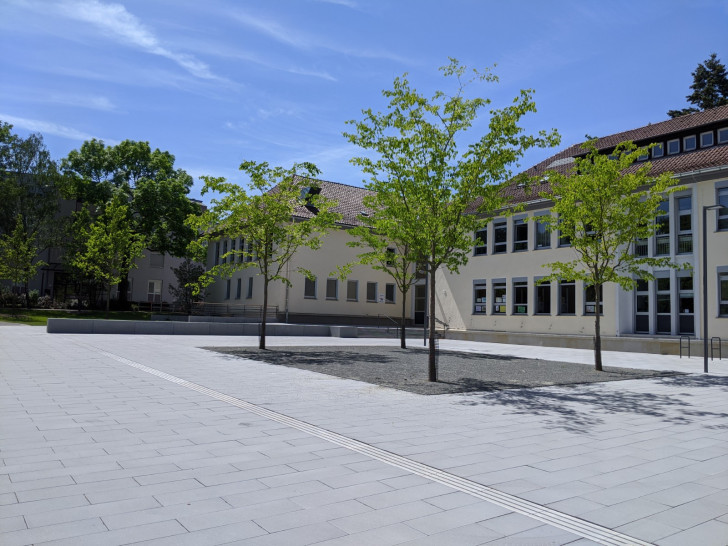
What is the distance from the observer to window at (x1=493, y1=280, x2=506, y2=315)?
107 feet

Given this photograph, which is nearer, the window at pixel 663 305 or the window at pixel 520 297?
A: the window at pixel 663 305

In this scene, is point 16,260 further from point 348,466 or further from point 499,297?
point 348,466

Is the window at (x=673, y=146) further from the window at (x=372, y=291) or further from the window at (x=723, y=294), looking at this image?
the window at (x=372, y=291)

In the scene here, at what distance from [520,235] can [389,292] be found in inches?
557

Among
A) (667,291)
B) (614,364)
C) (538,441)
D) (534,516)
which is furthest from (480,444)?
(667,291)

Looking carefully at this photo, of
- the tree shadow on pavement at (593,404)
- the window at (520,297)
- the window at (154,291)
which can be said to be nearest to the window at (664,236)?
the window at (520,297)

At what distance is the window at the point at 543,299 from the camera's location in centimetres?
3064

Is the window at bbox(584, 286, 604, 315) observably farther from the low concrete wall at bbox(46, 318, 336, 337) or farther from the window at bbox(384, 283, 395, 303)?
the window at bbox(384, 283, 395, 303)

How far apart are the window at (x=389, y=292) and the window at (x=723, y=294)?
23.2m

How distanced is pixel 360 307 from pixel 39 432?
3561cm

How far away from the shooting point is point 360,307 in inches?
1665

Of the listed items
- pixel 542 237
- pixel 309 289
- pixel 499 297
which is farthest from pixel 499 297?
pixel 309 289

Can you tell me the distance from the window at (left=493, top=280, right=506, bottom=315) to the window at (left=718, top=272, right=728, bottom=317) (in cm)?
1082

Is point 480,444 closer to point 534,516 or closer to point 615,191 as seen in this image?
point 534,516
